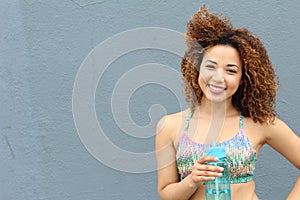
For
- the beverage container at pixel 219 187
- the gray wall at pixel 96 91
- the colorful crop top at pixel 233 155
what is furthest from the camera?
the gray wall at pixel 96 91

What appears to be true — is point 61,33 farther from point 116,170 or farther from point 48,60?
point 116,170

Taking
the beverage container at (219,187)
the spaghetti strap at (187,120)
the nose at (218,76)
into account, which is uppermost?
the nose at (218,76)

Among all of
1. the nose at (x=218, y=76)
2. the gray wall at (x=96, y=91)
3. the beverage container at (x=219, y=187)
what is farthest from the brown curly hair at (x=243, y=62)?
the gray wall at (x=96, y=91)

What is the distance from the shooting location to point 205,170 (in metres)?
2.12

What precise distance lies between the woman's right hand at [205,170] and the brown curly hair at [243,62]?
384 mm

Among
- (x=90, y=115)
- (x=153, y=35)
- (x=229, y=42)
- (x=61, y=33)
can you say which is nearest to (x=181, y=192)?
(x=229, y=42)

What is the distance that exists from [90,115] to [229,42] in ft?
3.12

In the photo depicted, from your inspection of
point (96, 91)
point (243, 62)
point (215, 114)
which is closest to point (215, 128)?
point (215, 114)

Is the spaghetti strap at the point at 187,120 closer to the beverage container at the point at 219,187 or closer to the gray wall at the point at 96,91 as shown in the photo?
the beverage container at the point at 219,187

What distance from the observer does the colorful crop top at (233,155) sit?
2311mm

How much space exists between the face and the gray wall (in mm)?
733

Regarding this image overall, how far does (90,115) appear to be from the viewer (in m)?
2.99

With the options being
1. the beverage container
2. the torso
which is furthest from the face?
the beverage container

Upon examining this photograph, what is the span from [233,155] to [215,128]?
144 mm
